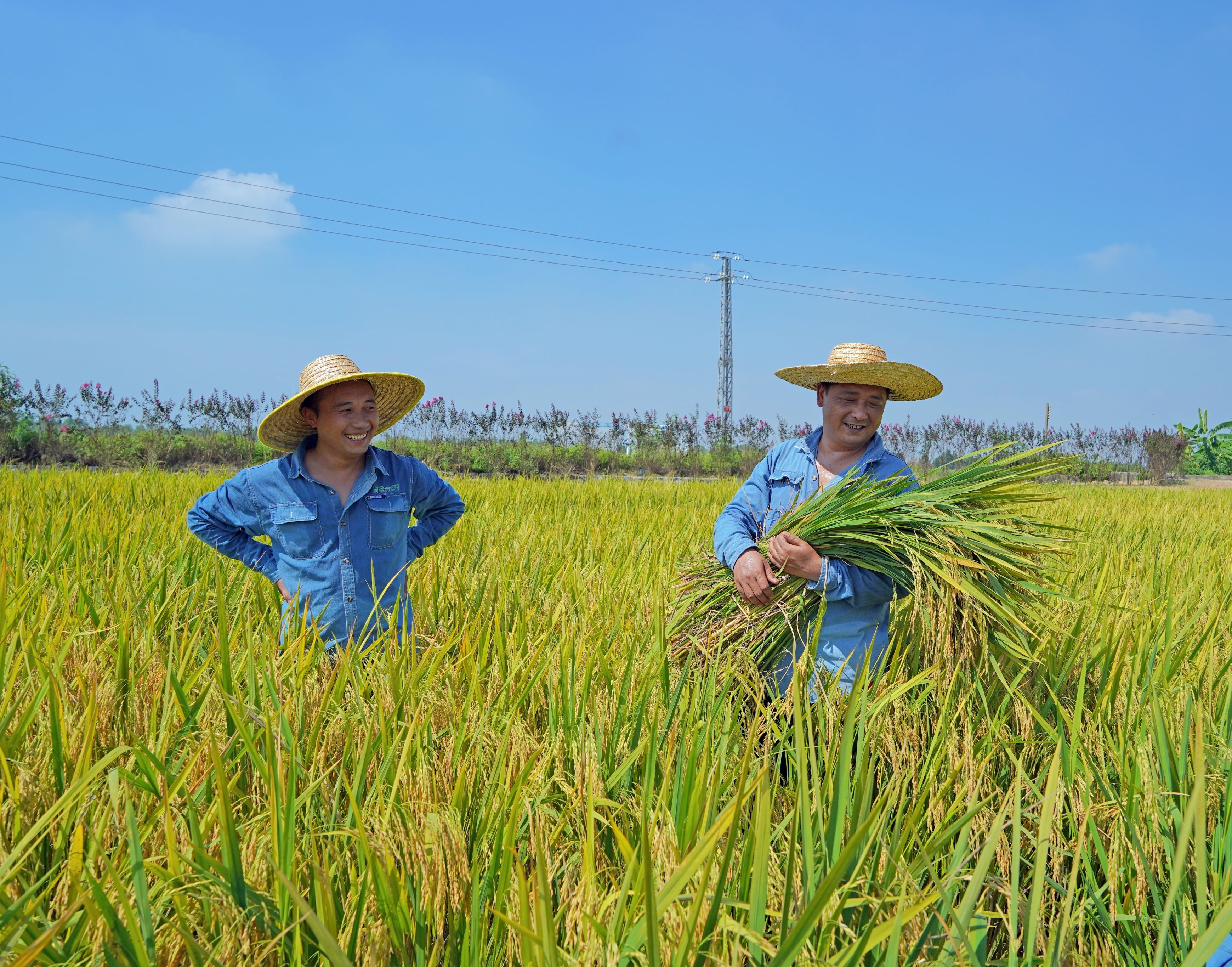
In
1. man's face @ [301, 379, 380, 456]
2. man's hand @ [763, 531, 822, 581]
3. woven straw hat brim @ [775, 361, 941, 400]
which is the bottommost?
man's hand @ [763, 531, 822, 581]

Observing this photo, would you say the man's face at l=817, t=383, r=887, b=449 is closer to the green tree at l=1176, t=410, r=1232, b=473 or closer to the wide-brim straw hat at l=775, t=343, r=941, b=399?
the wide-brim straw hat at l=775, t=343, r=941, b=399

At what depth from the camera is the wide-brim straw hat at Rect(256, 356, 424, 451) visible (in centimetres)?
213

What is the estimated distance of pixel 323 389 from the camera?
2.19m

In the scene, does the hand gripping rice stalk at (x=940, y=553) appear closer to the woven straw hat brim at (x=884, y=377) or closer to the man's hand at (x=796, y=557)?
the man's hand at (x=796, y=557)

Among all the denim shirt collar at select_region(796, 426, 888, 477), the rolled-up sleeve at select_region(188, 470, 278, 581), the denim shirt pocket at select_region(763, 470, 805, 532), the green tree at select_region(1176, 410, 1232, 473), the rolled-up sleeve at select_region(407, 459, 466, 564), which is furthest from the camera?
the green tree at select_region(1176, 410, 1232, 473)

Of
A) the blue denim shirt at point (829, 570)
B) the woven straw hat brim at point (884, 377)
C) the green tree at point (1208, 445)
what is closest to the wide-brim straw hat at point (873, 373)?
the woven straw hat brim at point (884, 377)

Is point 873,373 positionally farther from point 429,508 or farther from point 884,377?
point 429,508

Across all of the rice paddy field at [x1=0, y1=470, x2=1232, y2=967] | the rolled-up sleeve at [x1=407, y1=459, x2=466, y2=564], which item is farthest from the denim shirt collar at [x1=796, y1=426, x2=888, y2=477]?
the rolled-up sleeve at [x1=407, y1=459, x2=466, y2=564]

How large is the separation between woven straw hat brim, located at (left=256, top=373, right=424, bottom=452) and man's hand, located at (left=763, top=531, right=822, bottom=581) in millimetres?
1200

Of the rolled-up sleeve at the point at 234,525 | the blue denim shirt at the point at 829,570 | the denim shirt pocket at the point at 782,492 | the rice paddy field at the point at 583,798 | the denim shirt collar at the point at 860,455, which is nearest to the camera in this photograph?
the rice paddy field at the point at 583,798

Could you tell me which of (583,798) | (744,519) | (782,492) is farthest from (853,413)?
(583,798)

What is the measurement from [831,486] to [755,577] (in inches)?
11.6

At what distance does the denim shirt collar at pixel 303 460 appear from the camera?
2.18 m

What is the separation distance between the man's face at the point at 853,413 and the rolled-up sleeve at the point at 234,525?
65.1 inches
